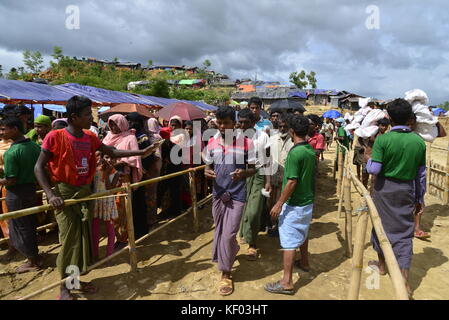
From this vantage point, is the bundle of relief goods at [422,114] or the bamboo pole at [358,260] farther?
the bundle of relief goods at [422,114]

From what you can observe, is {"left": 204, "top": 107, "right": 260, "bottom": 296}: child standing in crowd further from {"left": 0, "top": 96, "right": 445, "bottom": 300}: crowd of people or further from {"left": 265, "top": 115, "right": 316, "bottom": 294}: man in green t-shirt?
{"left": 265, "top": 115, "right": 316, "bottom": 294}: man in green t-shirt

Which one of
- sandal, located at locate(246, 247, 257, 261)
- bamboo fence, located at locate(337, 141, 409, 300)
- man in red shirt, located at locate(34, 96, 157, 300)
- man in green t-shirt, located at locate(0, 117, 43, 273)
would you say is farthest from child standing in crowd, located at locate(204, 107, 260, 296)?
man in green t-shirt, located at locate(0, 117, 43, 273)

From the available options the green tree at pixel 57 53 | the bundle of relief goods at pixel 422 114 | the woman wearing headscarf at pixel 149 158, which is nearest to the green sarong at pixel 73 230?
the woman wearing headscarf at pixel 149 158

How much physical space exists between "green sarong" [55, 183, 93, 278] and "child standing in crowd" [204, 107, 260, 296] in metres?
1.37

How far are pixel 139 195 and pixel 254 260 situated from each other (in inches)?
74.1

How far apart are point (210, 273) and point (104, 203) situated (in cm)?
153

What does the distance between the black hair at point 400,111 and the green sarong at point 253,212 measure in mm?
1735

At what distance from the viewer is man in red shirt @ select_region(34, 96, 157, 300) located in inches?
99.7

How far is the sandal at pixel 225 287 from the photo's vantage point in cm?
293

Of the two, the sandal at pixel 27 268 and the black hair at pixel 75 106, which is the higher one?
the black hair at pixel 75 106

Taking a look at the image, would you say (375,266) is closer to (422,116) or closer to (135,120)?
(422,116)

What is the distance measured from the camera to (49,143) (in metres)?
2.50

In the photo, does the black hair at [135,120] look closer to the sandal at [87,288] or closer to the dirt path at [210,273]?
the dirt path at [210,273]
